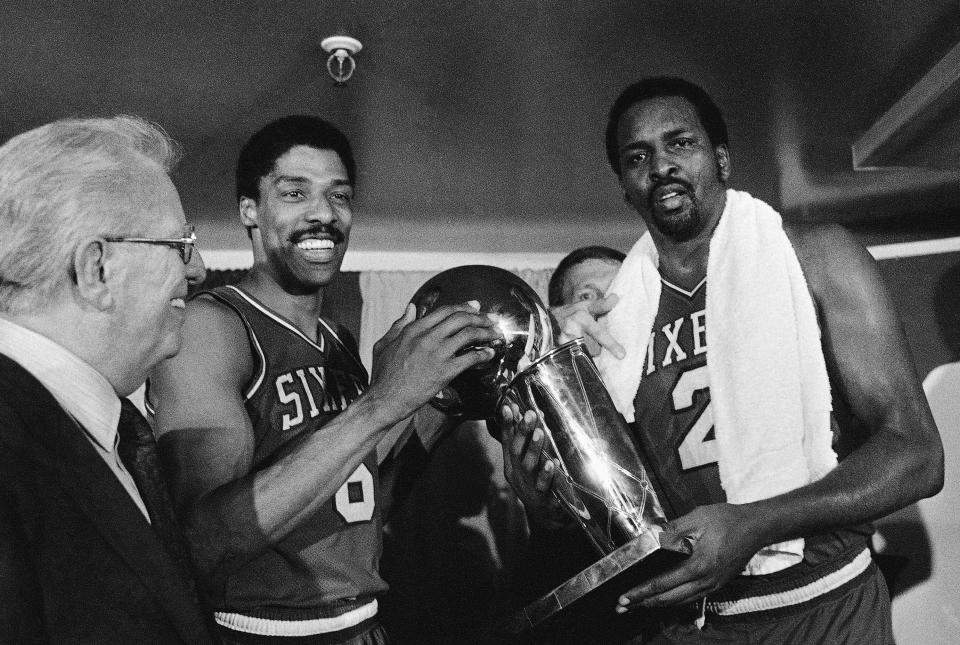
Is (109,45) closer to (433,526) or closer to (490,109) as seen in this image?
(490,109)

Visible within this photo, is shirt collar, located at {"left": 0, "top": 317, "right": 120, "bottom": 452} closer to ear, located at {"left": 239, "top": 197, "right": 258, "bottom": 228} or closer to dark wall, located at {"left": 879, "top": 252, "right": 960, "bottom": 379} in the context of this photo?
ear, located at {"left": 239, "top": 197, "right": 258, "bottom": 228}

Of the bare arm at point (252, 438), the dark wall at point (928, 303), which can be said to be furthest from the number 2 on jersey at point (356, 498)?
the dark wall at point (928, 303)

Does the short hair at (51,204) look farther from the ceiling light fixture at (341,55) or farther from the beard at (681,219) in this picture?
the ceiling light fixture at (341,55)

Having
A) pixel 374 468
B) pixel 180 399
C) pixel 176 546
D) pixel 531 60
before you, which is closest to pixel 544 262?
pixel 531 60

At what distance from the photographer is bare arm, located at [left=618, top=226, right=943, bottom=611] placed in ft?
5.63

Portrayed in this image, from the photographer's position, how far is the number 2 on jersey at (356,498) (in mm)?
2266

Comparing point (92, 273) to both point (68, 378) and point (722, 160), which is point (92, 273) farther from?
point (722, 160)

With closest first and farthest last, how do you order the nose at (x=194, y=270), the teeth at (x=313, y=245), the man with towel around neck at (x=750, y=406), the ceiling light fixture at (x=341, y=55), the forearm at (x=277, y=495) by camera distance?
the nose at (x=194, y=270), the forearm at (x=277, y=495), the man with towel around neck at (x=750, y=406), the teeth at (x=313, y=245), the ceiling light fixture at (x=341, y=55)

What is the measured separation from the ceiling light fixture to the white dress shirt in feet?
7.70

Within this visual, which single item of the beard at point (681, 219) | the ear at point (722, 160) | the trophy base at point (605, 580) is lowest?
the trophy base at point (605, 580)

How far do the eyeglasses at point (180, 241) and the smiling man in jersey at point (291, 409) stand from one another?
51 centimetres

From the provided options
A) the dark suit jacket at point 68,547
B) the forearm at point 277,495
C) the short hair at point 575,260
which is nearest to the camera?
the dark suit jacket at point 68,547

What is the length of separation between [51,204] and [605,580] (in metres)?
1.18

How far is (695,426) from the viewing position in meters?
2.22
